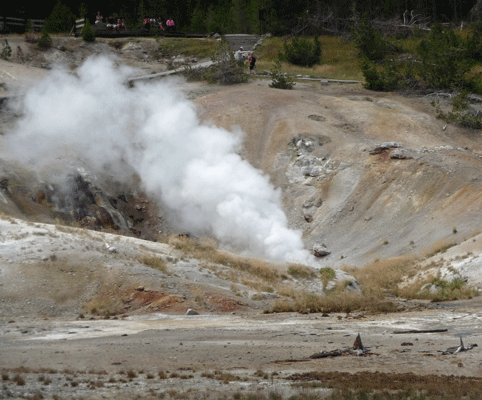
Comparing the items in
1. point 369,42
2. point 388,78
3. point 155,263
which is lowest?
point 155,263

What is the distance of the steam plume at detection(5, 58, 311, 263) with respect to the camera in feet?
98.8

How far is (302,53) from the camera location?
53.9m

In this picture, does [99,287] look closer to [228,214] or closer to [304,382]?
[304,382]

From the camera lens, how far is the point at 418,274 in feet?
75.0

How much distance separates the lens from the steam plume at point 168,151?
30109 mm

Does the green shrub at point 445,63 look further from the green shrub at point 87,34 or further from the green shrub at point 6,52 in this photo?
the green shrub at point 6,52

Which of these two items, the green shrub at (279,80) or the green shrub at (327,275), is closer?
the green shrub at (327,275)

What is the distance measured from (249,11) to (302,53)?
15.5 m

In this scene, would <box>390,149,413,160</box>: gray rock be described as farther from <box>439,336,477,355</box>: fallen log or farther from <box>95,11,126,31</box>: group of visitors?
<box>95,11,126,31</box>: group of visitors

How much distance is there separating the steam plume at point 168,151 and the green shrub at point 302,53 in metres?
15.7

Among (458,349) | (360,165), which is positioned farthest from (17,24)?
(458,349)

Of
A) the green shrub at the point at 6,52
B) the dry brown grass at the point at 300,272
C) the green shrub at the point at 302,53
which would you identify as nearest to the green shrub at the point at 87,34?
the green shrub at the point at 6,52

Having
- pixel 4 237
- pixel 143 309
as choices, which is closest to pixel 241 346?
pixel 143 309

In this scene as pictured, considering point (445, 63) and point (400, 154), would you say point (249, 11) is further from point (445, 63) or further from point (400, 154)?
point (400, 154)
